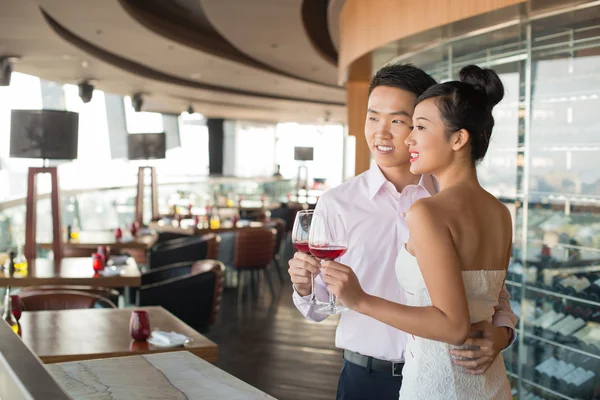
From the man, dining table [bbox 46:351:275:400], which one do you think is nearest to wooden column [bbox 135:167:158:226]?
the man

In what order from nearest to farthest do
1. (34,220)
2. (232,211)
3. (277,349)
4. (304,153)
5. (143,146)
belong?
(34,220) → (277,349) → (143,146) → (232,211) → (304,153)

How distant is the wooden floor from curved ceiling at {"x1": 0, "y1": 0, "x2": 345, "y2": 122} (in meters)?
3.28

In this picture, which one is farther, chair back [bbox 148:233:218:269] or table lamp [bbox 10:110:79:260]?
chair back [bbox 148:233:218:269]

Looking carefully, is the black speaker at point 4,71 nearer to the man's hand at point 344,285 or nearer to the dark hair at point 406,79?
the dark hair at point 406,79

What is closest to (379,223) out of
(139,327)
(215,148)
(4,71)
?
(139,327)

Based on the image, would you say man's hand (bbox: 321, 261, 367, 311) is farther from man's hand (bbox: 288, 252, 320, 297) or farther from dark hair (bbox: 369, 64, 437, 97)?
dark hair (bbox: 369, 64, 437, 97)

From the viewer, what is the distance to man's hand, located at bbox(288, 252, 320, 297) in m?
1.78

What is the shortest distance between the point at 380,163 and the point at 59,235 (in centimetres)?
495

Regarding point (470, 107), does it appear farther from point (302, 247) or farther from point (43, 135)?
point (43, 135)

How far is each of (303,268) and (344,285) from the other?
0.23 metres

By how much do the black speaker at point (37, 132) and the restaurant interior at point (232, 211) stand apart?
2cm

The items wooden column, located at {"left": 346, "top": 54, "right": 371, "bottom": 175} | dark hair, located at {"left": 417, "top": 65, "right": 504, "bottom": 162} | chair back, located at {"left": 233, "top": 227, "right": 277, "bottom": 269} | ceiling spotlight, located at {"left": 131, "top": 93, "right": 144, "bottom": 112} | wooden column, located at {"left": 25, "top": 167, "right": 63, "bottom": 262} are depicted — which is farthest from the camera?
ceiling spotlight, located at {"left": 131, "top": 93, "right": 144, "bottom": 112}

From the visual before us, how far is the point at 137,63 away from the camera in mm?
11141

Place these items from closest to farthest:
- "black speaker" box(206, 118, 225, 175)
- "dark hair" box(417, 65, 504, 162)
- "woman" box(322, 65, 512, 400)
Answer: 1. "woman" box(322, 65, 512, 400)
2. "dark hair" box(417, 65, 504, 162)
3. "black speaker" box(206, 118, 225, 175)
